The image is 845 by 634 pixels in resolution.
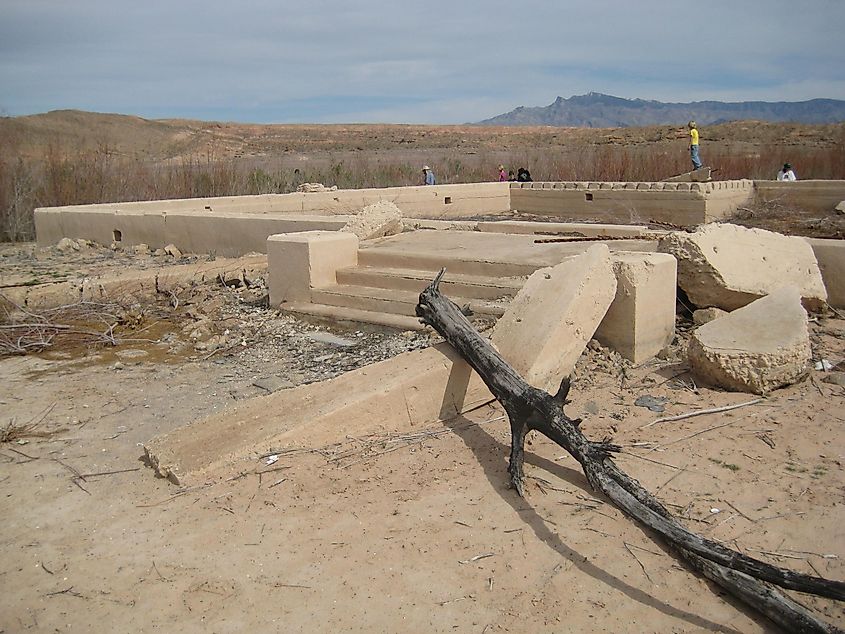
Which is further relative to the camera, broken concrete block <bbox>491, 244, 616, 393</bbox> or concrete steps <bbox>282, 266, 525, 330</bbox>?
concrete steps <bbox>282, 266, 525, 330</bbox>

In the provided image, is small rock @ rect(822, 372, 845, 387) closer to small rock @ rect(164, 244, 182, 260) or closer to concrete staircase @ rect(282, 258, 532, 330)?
concrete staircase @ rect(282, 258, 532, 330)

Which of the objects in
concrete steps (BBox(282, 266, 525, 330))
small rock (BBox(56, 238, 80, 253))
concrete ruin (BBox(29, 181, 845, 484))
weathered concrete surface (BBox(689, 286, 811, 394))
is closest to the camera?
concrete ruin (BBox(29, 181, 845, 484))

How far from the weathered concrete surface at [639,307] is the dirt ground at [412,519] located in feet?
0.77

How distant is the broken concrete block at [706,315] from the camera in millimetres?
6062

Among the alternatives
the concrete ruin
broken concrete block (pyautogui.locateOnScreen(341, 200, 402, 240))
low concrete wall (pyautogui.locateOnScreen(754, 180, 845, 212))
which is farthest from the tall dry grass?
broken concrete block (pyautogui.locateOnScreen(341, 200, 402, 240))

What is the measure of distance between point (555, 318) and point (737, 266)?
203 cm

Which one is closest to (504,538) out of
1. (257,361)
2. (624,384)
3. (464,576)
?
(464,576)

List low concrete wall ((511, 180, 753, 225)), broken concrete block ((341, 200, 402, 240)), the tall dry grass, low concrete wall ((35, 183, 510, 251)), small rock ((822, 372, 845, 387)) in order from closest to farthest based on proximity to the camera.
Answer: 1. small rock ((822, 372, 845, 387))
2. broken concrete block ((341, 200, 402, 240))
3. low concrete wall ((35, 183, 510, 251))
4. the tall dry grass
5. low concrete wall ((511, 180, 753, 225))

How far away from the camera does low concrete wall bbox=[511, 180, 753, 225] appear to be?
44.5ft

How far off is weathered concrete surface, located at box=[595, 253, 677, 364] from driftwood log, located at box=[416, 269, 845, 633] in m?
1.30

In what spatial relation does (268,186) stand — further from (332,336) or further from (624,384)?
(624,384)

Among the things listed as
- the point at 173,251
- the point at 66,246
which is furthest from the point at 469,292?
the point at 66,246

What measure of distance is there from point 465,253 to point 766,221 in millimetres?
8054

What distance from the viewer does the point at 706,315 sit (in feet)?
20.1
